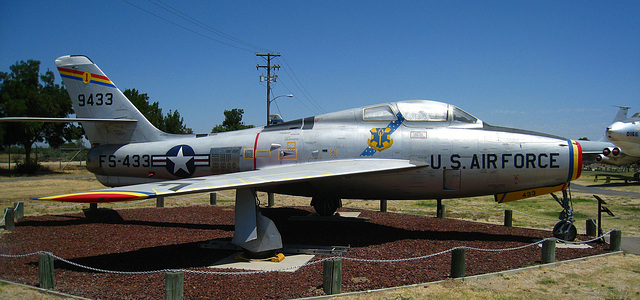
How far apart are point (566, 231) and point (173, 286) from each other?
8.42 m

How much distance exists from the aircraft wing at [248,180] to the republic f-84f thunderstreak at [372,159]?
0.12ft

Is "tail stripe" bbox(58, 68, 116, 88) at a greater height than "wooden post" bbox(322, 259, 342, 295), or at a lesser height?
Answer: greater

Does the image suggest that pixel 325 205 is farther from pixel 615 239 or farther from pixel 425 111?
pixel 615 239

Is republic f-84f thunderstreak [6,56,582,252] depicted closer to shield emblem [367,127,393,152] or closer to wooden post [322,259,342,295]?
shield emblem [367,127,393,152]

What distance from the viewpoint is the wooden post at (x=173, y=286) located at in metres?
5.20

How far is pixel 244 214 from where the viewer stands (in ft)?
25.7

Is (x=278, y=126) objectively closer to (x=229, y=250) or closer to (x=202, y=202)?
(x=229, y=250)

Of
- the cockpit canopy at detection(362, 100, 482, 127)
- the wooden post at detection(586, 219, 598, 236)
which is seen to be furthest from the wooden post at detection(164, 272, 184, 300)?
the wooden post at detection(586, 219, 598, 236)

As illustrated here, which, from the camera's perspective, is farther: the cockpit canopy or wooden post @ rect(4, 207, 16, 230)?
wooden post @ rect(4, 207, 16, 230)

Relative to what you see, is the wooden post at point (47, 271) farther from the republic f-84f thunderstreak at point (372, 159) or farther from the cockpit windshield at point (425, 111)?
the cockpit windshield at point (425, 111)

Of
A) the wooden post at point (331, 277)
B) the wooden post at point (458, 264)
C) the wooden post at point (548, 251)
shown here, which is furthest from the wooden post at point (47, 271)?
the wooden post at point (548, 251)

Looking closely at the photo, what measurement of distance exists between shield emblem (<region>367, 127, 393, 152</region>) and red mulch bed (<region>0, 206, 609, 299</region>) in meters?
2.21

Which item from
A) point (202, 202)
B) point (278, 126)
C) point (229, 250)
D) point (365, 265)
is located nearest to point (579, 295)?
point (365, 265)

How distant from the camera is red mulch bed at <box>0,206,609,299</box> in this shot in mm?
6129
